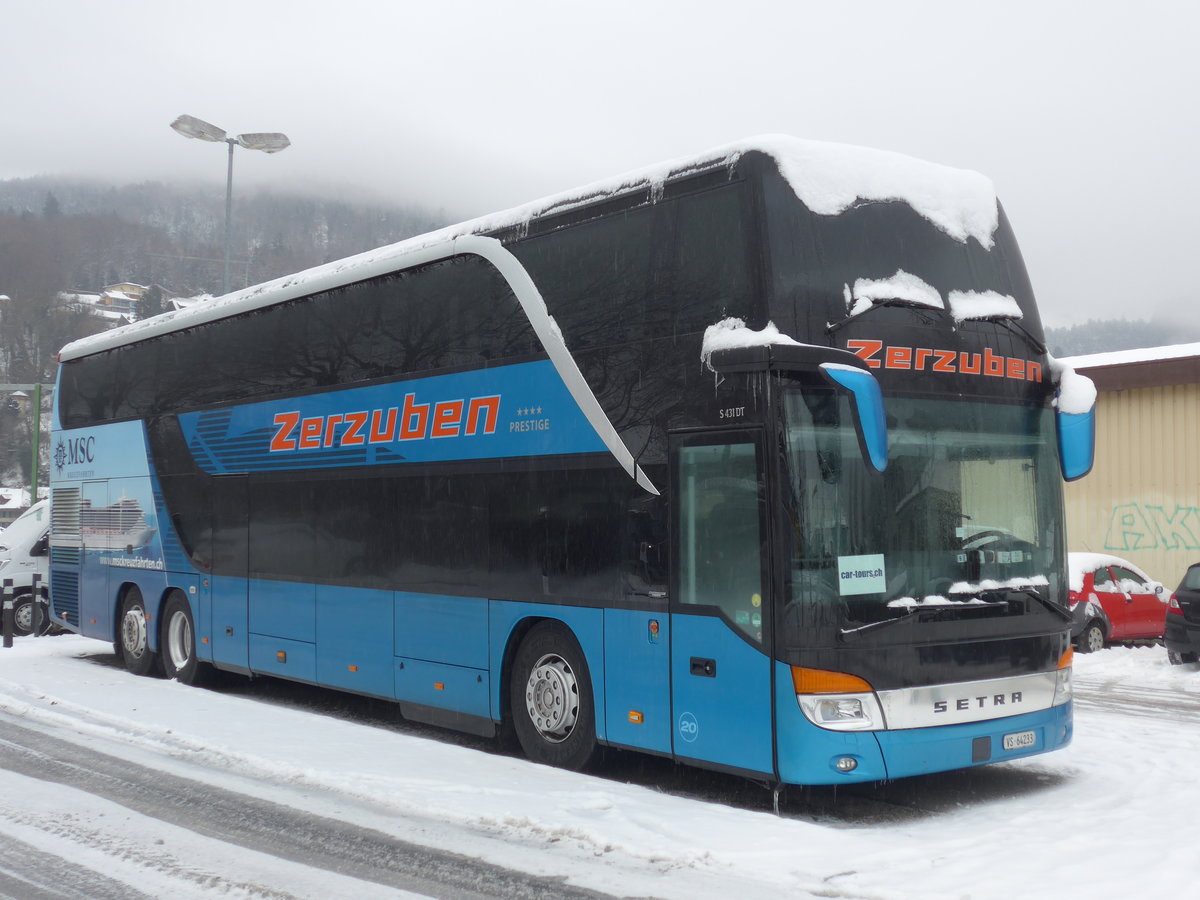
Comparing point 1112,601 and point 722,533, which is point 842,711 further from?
point 1112,601

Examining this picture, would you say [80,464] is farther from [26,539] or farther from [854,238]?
[854,238]

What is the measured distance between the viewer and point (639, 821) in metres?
7.13

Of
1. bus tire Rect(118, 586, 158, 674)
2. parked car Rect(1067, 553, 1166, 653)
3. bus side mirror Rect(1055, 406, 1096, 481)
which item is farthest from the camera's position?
parked car Rect(1067, 553, 1166, 653)

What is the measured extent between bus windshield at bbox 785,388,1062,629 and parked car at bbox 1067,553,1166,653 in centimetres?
1100

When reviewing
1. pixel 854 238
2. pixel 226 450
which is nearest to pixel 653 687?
pixel 854 238

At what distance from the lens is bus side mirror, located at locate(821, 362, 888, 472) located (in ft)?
21.7

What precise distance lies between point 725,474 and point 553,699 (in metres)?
2.50

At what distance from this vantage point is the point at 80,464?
1684 centimetres

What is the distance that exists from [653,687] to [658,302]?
2588 mm

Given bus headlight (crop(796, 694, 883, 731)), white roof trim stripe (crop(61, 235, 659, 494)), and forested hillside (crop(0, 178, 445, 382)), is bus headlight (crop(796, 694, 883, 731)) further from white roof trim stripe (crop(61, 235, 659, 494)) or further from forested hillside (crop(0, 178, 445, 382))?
forested hillside (crop(0, 178, 445, 382))

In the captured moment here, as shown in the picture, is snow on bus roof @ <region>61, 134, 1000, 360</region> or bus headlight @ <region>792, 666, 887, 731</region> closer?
bus headlight @ <region>792, 666, 887, 731</region>

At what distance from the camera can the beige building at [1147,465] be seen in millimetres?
21375

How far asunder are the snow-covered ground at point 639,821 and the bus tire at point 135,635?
4051 millimetres

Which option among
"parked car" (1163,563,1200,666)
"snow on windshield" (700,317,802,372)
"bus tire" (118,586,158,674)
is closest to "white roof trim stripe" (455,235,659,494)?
"snow on windshield" (700,317,802,372)
